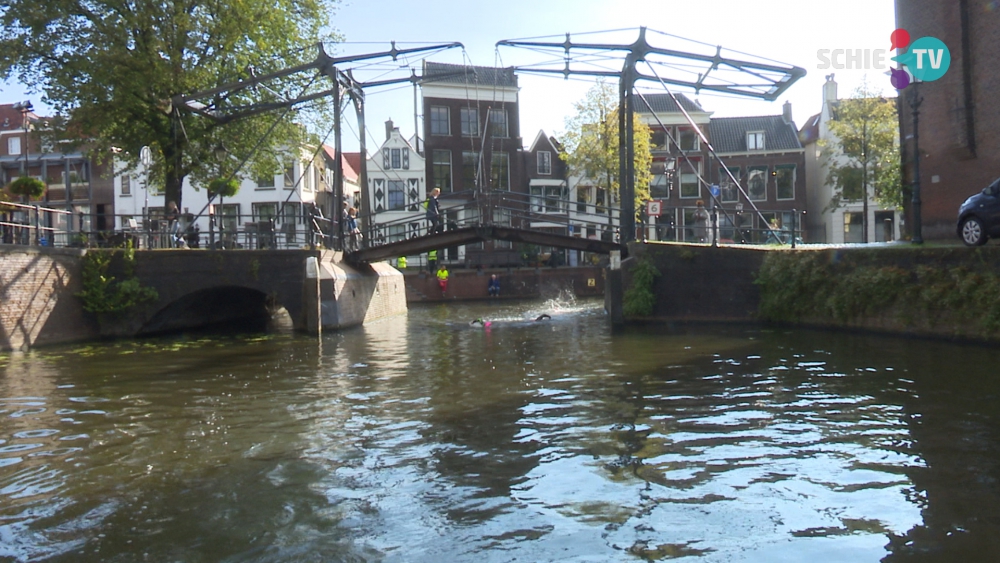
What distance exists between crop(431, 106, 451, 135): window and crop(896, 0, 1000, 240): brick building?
31.3m

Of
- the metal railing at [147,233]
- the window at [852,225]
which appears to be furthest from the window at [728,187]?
the metal railing at [147,233]

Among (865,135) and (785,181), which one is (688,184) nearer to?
(785,181)

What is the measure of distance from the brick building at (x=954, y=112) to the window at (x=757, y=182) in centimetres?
2967

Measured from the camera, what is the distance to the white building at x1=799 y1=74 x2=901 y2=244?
50.4m

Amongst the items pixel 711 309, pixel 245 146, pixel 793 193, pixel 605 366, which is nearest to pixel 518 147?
pixel 793 193

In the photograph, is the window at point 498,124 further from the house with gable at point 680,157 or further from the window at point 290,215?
the window at point 290,215

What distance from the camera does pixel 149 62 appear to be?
24.1m

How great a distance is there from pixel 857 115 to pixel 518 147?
21.6 m

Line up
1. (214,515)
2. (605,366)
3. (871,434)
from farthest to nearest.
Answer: (605,366)
(871,434)
(214,515)

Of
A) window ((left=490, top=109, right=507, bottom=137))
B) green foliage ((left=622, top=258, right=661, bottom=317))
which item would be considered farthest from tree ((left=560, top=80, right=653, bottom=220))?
green foliage ((left=622, top=258, right=661, bottom=317))

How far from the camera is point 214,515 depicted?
6492 mm

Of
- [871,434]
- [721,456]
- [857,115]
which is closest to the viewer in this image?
[721,456]

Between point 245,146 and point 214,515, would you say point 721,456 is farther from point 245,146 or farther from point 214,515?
point 245,146

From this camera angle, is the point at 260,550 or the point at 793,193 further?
the point at 793,193
